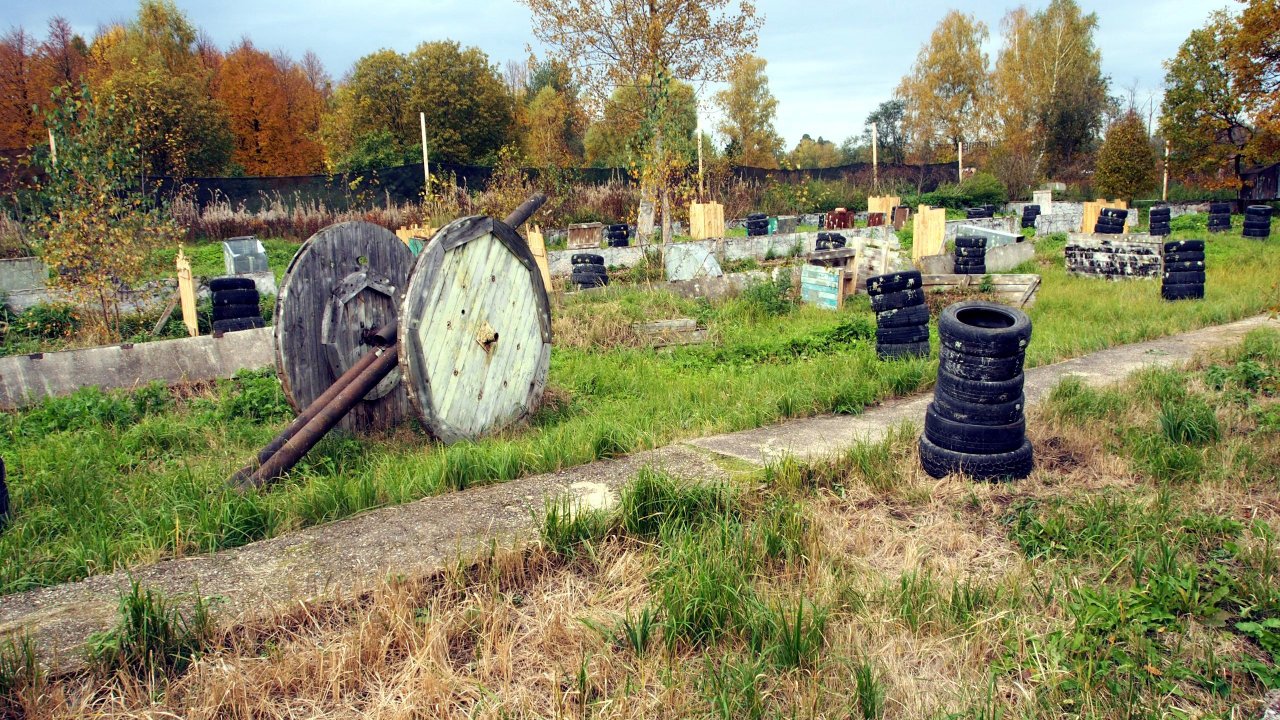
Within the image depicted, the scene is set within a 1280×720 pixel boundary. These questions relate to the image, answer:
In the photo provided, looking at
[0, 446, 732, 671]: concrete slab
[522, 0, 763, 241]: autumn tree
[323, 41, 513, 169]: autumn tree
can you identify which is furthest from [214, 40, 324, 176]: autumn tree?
[0, 446, 732, 671]: concrete slab

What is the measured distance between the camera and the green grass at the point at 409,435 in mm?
3635

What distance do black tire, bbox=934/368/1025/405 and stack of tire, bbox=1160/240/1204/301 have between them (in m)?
8.92

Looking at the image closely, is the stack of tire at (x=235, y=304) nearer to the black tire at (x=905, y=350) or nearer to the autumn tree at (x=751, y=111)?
the black tire at (x=905, y=350)

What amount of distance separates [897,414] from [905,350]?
2.02 m

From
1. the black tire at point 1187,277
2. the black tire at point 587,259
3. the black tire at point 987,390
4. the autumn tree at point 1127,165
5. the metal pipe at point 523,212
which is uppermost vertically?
the autumn tree at point 1127,165

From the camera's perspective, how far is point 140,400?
6.46 metres

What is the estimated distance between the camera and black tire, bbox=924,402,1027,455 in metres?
4.20

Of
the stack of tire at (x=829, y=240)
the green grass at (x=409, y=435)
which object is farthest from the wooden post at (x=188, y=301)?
the stack of tire at (x=829, y=240)

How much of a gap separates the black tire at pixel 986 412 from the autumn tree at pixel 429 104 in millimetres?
28605

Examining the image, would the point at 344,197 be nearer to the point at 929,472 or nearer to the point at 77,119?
the point at 77,119

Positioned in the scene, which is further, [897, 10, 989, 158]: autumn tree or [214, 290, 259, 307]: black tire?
[897, 10, 989, 158]: autumn tree

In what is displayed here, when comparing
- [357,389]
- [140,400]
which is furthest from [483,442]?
[140,400]

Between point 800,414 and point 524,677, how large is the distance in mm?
3399

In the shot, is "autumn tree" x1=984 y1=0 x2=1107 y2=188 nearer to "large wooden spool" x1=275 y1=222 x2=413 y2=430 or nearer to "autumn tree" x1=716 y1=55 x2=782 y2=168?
"autumn tree" x1=716 y1=55 x2=782 y2=168
